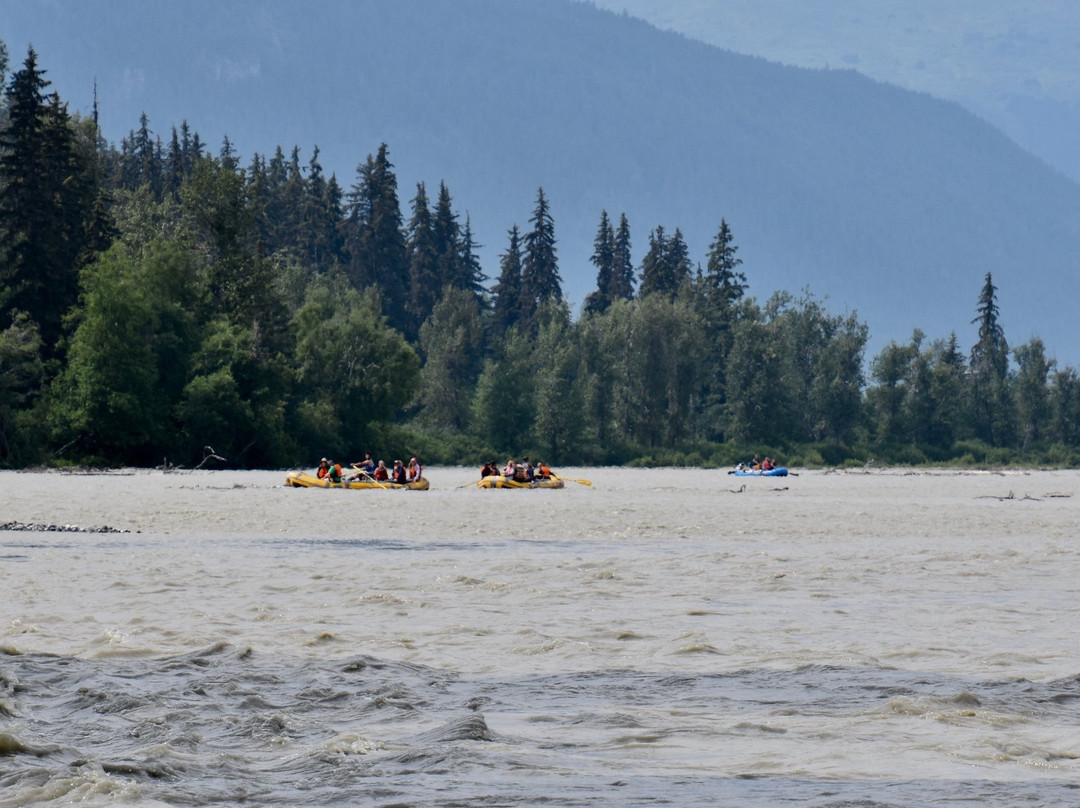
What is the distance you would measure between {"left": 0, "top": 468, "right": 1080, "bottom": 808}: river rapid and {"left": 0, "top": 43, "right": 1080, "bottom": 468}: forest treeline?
4092 cm

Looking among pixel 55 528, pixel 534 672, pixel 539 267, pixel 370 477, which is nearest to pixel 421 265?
pixel 539 267

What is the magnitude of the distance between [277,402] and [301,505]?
34.5 m

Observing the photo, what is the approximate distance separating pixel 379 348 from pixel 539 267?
5381cm

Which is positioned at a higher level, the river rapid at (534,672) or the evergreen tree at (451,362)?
the evergreen tree at (451,362)

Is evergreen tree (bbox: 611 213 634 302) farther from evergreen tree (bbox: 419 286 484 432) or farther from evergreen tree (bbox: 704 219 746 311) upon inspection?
evergreen tree (bbox: 419 286 484 432)

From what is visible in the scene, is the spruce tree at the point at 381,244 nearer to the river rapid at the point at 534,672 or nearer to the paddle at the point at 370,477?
the paddle at the point at 370,477

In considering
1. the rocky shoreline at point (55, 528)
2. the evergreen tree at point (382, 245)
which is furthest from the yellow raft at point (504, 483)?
the evergreen tree at point (382, 245)

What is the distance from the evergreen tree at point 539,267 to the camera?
12569 centimetres

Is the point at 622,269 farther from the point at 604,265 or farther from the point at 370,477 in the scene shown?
the point at 370,477

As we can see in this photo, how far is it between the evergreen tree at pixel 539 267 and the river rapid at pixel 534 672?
103 meters

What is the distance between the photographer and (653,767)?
7.48 m

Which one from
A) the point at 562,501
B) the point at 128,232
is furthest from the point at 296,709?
the point at 128,232

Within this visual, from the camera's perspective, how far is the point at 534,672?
34.6 ft

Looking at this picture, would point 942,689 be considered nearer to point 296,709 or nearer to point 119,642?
point 296,709
